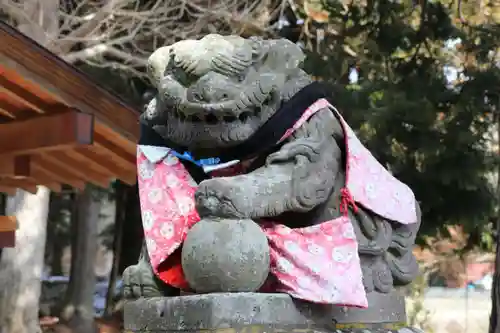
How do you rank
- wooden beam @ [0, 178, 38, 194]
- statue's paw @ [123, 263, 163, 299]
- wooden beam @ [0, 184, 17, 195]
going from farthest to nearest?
wooden beam @ [0, 184, 17, 195] < wooden beam @ [0, 178, 38, 194] < statue's paw @ [123, 263, 163, 299]

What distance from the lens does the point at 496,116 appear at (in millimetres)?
6676

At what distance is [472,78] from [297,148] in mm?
4286

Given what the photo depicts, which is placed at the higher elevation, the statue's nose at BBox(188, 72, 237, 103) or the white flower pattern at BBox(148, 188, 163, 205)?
the statue's nose at BBox(188, 72, 237, 103)

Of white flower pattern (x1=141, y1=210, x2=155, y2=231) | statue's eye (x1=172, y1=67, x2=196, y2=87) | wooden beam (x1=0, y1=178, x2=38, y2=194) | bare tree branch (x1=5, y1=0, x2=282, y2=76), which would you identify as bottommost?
white flower pattern (x1=141, y1=210, x2=155, y2=231)

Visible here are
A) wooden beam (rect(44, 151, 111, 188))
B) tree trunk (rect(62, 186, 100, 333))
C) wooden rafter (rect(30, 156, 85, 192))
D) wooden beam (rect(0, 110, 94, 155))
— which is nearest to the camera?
wooden beam (rect(0, 110, 94, 155))

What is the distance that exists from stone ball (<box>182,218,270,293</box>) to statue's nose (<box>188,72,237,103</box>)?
370 millimetres

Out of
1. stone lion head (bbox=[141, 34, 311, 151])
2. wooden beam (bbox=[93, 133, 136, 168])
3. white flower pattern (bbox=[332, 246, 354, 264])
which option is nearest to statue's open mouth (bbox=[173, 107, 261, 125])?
stone lion head (bbox=[141, 34, 311, 151])

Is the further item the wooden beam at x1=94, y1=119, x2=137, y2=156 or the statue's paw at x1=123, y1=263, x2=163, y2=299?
the wooden beam at x1=94, y1=119, x2=137, y2=156

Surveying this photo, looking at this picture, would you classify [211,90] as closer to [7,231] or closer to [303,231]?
[303,231]

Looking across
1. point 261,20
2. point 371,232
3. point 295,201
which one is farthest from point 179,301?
point 261,20

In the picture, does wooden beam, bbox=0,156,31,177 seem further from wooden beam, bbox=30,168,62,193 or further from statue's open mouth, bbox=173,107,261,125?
statue's open mouth, bbox=173,107,261,125

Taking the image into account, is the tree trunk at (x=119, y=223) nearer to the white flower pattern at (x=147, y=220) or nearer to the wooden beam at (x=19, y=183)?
the wooden beam at (x=19, y=183)

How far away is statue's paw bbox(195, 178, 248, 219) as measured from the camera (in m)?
2.21

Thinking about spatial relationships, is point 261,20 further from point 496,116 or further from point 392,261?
point 392,261
